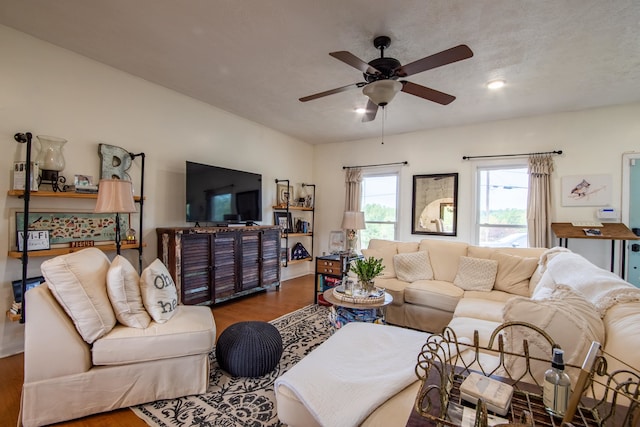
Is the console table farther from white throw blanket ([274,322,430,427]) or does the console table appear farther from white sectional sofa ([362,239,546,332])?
white throw blanket ([274,322,430,427])

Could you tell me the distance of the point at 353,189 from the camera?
18.5ft

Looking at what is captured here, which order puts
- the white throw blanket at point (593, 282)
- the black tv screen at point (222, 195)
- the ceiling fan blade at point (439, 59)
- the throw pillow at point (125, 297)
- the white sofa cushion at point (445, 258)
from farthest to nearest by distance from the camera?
the black tv screen at point (222, 195) < the white sofa cushion at point (445, 258) < the throw pillow at point (125, 297) < the ceiling fan blade at point (439, 59) < the white throw blanket at point (593, 282)

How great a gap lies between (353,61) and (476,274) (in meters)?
2.64

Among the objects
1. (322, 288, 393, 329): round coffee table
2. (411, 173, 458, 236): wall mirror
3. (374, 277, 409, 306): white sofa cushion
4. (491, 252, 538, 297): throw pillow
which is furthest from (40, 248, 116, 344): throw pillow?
(411, 173, 458, 236): wall mirror

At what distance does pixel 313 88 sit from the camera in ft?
11.2

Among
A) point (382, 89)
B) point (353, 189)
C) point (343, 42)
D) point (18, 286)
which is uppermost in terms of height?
point (343, 42)

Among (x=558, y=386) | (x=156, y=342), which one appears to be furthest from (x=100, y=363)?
(x=558, y=386)

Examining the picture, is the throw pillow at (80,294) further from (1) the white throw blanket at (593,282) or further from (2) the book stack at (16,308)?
(1) the white throw blanket at (593,282)

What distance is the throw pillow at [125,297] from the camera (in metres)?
1.90

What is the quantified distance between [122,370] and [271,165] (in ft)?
12.7

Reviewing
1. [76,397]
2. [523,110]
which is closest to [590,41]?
[523,110]

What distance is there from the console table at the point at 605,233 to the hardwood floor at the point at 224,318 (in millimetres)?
3447

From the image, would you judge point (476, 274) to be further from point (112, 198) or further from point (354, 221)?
point (112, 198)

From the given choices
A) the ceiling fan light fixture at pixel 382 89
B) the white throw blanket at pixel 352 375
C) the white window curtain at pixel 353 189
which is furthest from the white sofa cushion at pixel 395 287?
the white window curtain at pixel 353 189
